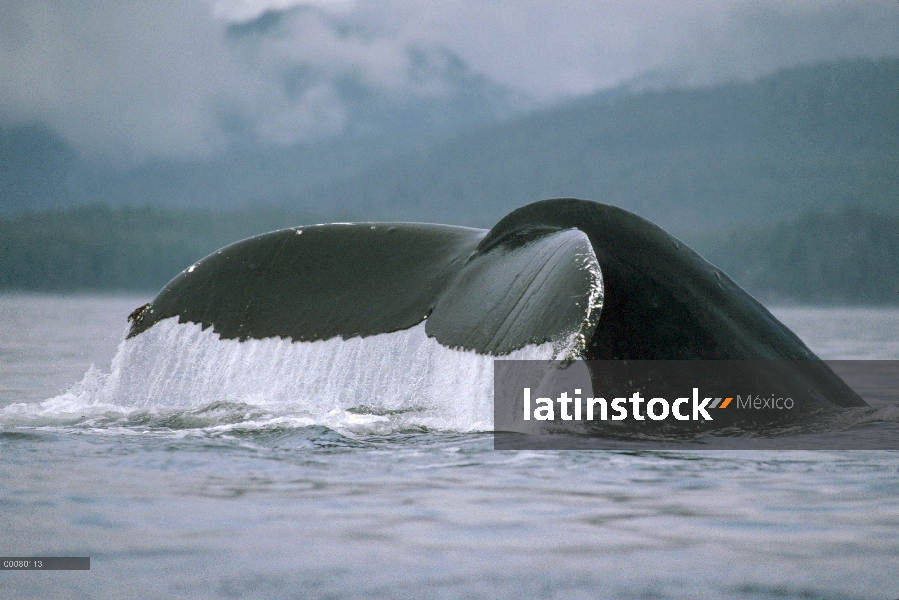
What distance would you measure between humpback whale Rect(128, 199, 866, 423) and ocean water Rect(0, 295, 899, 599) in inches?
5.6

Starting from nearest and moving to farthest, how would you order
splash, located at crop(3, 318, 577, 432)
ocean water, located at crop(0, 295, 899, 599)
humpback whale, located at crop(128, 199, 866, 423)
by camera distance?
1. ocean water, located at crop(0, 295, 899, 599)
2. humpback whale, located at crop(128, 199, 866, 423)
3. splash, located at crop(3, 318, 577, 432)

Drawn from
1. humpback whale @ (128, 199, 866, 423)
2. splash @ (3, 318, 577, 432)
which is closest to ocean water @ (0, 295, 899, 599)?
splash @ (3, 318, 577, 432)

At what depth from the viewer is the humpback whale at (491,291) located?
489 centimetres

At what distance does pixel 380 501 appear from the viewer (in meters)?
4.31

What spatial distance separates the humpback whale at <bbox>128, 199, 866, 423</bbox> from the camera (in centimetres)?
489

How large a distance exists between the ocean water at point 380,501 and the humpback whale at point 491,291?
14 centimetres

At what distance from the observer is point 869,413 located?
6.00 meters

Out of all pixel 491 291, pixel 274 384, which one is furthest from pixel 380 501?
pixel 274 384

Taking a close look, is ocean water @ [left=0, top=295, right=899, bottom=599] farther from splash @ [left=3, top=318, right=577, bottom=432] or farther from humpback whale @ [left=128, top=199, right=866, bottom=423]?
humpback whale @ [left=128, top=199, right=866, bottom=423]

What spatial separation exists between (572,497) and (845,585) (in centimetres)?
131

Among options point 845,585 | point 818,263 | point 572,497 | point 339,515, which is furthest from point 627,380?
point 818,263

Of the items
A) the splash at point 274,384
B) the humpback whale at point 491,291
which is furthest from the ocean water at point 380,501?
the humpback whale at point 491,291

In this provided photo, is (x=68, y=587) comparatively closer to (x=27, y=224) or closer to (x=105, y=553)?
(x=105, y=553)

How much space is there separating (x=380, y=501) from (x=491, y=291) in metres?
1.15
